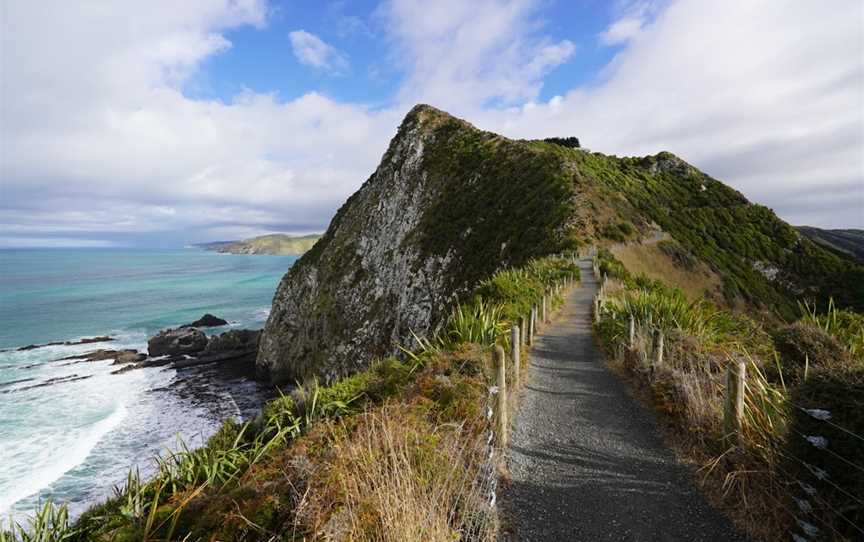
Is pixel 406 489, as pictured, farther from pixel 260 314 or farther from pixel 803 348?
pixel 260 314

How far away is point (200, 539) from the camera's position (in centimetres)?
380

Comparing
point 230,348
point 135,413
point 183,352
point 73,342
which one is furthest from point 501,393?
point 73,342

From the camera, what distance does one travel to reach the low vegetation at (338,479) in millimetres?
3547

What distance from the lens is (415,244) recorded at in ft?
149

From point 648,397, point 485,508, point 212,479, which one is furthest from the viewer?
point 648,397

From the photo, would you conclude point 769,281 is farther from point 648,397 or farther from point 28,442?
point 28,442

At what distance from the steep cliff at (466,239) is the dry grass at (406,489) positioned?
26247mm

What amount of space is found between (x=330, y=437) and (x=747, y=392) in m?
5.29

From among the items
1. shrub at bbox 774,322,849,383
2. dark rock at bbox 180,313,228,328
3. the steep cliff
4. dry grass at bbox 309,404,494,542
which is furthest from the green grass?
dark rock at bbox 180,313,228,328

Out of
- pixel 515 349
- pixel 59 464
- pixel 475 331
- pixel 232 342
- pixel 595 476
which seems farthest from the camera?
pixel 232 342

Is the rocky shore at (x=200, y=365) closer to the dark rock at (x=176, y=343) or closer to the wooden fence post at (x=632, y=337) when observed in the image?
the dark rock at (x=176, y=343)

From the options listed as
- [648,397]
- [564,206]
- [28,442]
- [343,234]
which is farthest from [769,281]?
[28,442]

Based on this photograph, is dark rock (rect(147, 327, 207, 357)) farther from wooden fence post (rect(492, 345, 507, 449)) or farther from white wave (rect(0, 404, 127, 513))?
wooden fence post (rect(492, 345, 507, 449))

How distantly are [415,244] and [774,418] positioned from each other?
41675 millimetres
